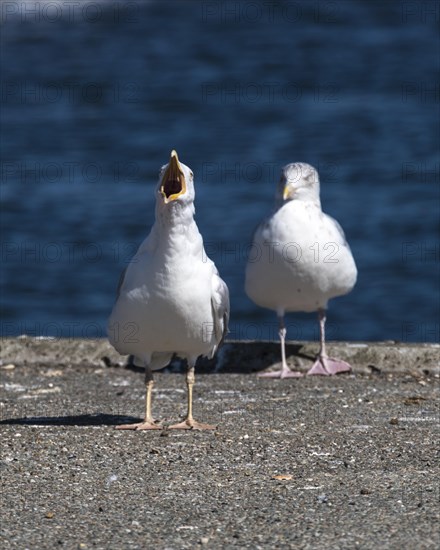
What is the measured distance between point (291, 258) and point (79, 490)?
3.85m

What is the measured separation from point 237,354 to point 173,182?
2758 millimetres

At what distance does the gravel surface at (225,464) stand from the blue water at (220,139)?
7.32m

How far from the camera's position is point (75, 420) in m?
7.99

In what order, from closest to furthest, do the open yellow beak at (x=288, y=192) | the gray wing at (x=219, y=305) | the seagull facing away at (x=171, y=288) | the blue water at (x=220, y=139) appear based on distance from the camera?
the seagull facing away at (x=171, y=288) → the gray wing at (x=219, y=305) → the open yellow beak at (x=288, y=192) → the blue water at (x=220, y=139)

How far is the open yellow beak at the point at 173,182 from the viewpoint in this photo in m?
7.33

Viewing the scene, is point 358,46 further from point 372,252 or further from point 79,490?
point 79,490

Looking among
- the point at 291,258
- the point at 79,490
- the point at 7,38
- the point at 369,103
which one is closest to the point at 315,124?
the point at 369,103

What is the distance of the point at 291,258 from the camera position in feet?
32.1

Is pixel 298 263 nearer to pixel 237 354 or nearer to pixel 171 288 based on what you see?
pixel 237 354
